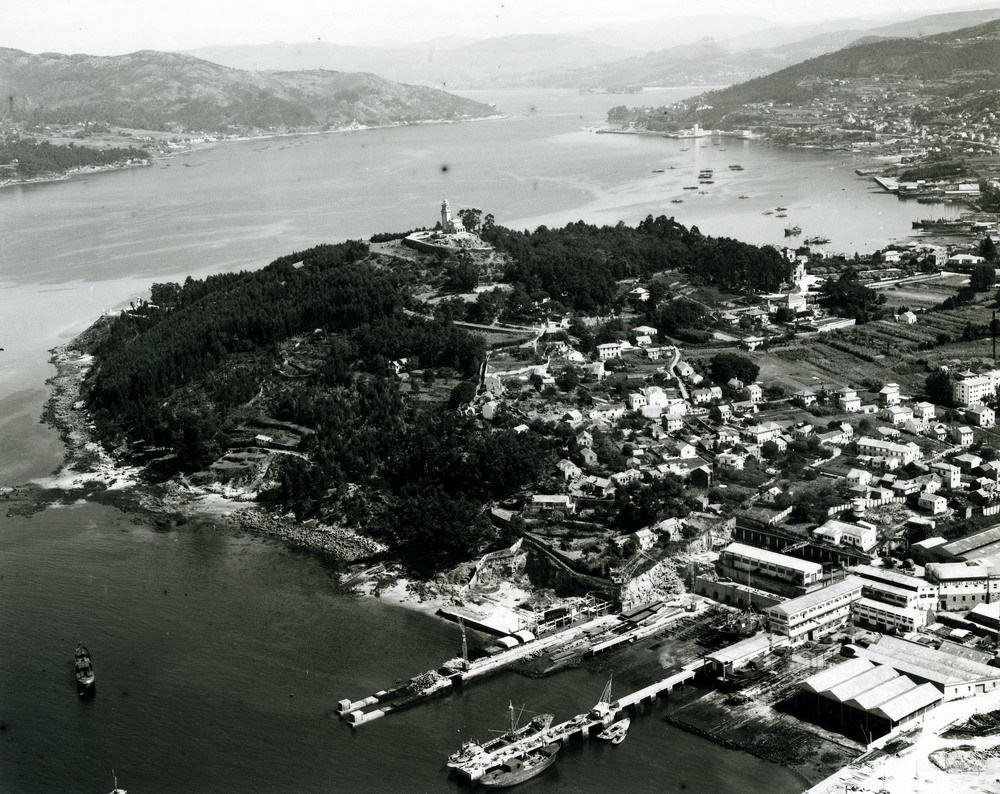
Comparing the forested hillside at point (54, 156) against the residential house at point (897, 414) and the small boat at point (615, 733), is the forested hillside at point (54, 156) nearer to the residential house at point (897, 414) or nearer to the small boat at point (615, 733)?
the residential house at point (897, 414)

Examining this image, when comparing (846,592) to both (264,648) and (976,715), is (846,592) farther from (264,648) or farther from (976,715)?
(264,648)

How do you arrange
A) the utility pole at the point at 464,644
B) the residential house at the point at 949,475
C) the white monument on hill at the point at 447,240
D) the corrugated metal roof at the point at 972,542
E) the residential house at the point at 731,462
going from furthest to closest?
the white monument on hill at the point at 447,240, the residential house at the point at 731,462, the residential house at the point at 949,475, the corrugated metal roof at the point at 972,542, the utility pole at the point at 464,644

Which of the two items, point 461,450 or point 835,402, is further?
point 835,402

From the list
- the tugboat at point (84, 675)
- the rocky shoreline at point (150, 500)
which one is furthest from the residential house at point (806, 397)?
the tugboat at point (84, 675)

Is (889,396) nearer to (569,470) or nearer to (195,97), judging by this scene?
(569,470)

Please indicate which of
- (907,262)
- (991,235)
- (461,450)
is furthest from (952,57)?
(461,450)

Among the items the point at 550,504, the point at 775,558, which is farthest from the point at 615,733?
the point at 550,504

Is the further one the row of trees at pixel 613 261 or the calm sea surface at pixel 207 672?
the row of trees at pixel 613 261
